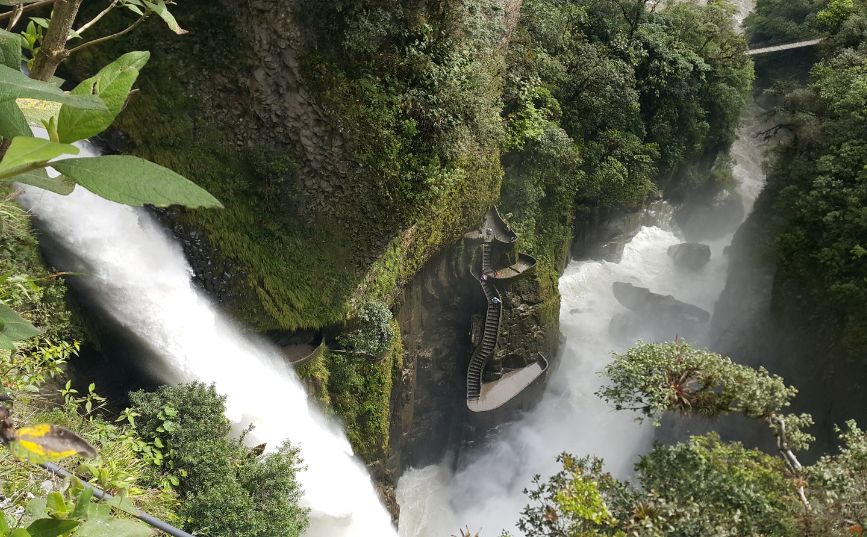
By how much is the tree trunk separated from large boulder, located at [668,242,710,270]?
20351mm

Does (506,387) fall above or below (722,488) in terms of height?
below

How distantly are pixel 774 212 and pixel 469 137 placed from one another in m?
10.9

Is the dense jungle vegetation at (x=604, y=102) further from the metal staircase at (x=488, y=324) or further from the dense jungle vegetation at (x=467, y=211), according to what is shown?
the metal staircase at (x=488, y=324)

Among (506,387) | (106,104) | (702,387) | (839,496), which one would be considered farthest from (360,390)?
(106,104)

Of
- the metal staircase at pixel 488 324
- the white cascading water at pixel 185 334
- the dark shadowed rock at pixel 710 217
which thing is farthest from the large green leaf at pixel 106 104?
the dark shadowed rock at pixel 710 217

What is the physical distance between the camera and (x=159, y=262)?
7.98 meters

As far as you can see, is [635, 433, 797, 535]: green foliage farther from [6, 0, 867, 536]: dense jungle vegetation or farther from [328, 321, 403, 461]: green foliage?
[328, 321, 403, 461]: green foliage

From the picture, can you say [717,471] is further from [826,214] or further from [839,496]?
[826,214]

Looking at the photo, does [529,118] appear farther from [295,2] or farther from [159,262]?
[159,262]

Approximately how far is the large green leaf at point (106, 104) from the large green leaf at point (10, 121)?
2.0 inches

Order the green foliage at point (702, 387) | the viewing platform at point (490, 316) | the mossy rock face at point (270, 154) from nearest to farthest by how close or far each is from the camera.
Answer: the green foliage at point (702, 387), the mossy rock face at point (270, 154), the viewing platform at point (490, 316)

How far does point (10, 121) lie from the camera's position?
2.16ft

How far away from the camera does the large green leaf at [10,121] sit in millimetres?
653

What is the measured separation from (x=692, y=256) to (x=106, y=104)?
67.4 feet
